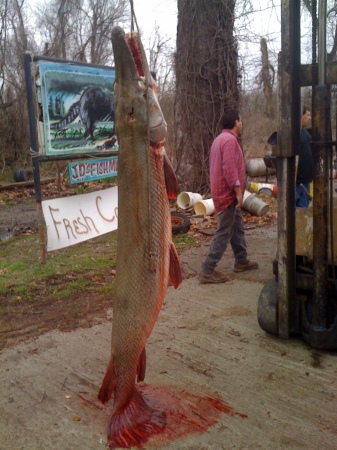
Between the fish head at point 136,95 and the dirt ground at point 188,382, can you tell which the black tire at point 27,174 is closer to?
the dirt ground at point 188,382

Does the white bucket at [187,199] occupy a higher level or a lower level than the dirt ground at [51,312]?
higher

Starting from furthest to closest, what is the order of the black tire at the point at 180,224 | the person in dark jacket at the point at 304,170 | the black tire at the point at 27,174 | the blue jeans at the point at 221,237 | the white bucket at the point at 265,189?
1. the black tire at the point at 27,174
2. the white bucket at the point at 265,189
3. the black tire at the point at 180,224
4. the person in dark jacket at the point at 304,170
5. the blue jeans at the point at 221,237

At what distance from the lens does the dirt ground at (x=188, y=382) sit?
3.32 metres

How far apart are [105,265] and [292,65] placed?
4015mm

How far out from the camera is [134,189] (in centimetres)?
275

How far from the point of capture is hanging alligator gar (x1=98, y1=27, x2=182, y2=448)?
2.63 metres

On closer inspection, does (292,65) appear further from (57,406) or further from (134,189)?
(57,406)

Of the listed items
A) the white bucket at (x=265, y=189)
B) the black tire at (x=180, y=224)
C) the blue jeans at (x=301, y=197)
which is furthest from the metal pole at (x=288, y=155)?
the white bucket at (x=265, y=189)

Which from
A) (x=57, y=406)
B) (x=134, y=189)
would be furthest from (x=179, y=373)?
(x=134, y=189)

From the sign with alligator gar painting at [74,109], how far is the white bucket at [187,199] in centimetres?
331

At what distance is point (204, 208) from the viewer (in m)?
10.2

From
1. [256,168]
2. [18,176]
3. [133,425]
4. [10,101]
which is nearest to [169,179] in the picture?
[133,425]

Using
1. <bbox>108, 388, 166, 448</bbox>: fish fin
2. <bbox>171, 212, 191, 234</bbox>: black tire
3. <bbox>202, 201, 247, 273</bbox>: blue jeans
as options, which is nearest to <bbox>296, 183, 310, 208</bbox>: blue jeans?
<bbox>202, 201, 247, 273</bbox>: blue jeans

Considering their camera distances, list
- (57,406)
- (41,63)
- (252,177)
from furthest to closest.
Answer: (252,177) < (41,63) < (57,406)
